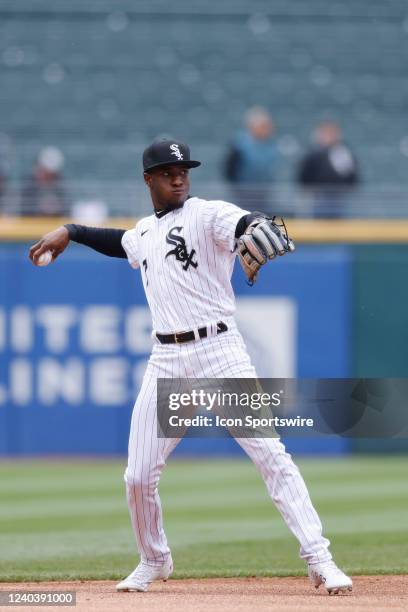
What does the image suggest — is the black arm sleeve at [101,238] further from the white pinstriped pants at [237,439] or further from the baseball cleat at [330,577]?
the baseball cleat at [330,577]

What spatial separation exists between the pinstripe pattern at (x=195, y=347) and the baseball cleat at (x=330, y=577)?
33mm

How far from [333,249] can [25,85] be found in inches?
214

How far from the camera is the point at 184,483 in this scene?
9.38 m

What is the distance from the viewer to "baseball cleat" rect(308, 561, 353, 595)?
4633 mm

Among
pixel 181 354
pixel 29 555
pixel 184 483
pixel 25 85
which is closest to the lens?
pixel 181 354

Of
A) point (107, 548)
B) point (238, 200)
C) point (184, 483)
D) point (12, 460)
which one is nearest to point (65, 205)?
point (238, 200)

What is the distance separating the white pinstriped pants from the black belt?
19 millimetres

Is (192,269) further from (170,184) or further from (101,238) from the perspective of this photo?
(101,238)

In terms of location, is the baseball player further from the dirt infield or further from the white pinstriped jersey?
the dirt infield

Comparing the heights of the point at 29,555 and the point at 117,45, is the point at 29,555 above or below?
below

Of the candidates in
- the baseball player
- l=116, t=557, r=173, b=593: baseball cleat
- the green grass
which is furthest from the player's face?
the green grass

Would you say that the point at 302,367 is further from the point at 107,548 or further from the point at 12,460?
the point at 107,548

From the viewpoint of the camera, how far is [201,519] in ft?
25.5

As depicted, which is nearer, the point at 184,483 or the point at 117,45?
the point at 184,483
